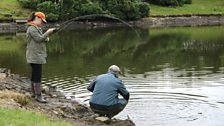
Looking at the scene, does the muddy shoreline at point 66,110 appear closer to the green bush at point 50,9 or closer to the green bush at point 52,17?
the green bush at point 52,17

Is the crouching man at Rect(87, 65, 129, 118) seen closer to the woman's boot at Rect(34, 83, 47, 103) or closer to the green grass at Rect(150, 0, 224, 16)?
the woman's boot at Rect(34, 83, 47, 103)

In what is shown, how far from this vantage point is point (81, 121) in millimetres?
17125

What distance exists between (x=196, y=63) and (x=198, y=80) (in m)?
9.21

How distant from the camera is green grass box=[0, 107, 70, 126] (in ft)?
42.9

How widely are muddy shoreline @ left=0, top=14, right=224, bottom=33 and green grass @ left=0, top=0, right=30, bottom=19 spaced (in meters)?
2.96

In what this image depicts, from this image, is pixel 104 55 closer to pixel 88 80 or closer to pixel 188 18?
pixel 88 80

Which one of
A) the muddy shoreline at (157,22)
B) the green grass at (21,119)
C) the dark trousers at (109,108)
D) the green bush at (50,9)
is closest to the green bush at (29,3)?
the green bush at (50,9)

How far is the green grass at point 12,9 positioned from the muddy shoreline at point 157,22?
2963 millimetres

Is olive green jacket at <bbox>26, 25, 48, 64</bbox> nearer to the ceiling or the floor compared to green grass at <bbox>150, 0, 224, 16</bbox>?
nearer to the ceiling

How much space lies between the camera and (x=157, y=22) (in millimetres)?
94562

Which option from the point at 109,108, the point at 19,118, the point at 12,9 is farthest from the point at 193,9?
the point at 19,118

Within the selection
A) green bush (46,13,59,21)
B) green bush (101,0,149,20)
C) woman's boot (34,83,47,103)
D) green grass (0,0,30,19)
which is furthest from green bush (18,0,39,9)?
woman's boot (34,83,47,103)

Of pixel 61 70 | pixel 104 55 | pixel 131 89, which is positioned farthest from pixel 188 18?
pixel 131 89

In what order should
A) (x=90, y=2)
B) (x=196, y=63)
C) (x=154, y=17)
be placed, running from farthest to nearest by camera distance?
(x=154, y=17), (x=90, y=2), (x=196, y=63)
